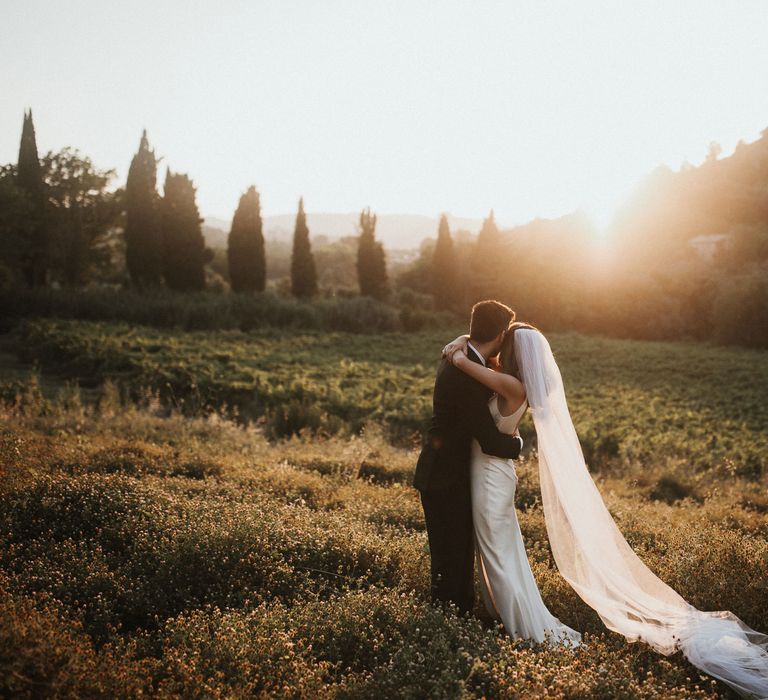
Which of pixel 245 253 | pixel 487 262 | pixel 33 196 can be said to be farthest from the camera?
pixel 487 262

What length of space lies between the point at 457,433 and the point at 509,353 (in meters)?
0.75

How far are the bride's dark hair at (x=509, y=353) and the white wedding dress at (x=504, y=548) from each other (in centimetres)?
27

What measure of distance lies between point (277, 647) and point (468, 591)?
1.67 metres

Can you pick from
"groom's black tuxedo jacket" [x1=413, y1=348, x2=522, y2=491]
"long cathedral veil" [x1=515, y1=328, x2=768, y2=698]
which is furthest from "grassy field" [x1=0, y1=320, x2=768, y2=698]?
"groom's black tuxedo jacket" [x1=413, y1=348, x2=522, y2=491]

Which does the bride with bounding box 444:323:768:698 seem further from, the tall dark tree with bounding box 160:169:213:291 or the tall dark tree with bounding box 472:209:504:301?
the tall dark tree with bounding box 472:209:504:301

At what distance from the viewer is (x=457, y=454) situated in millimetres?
4660

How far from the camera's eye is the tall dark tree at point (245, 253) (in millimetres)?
43312

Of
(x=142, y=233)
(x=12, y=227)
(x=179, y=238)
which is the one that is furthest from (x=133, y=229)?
(x=12, y=227)

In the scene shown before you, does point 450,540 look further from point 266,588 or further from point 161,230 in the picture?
point 161,230

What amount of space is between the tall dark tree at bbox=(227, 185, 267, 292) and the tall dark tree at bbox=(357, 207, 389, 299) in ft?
28.6

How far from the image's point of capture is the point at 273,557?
520 centimetres

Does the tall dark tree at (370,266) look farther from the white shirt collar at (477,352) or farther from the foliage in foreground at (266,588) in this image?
the white shirt collar at (477,352)

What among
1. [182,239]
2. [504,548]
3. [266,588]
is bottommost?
[266,588]

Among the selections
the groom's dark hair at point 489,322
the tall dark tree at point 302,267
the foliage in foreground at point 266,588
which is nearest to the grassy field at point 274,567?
the foliage in foreground at point 266,588
